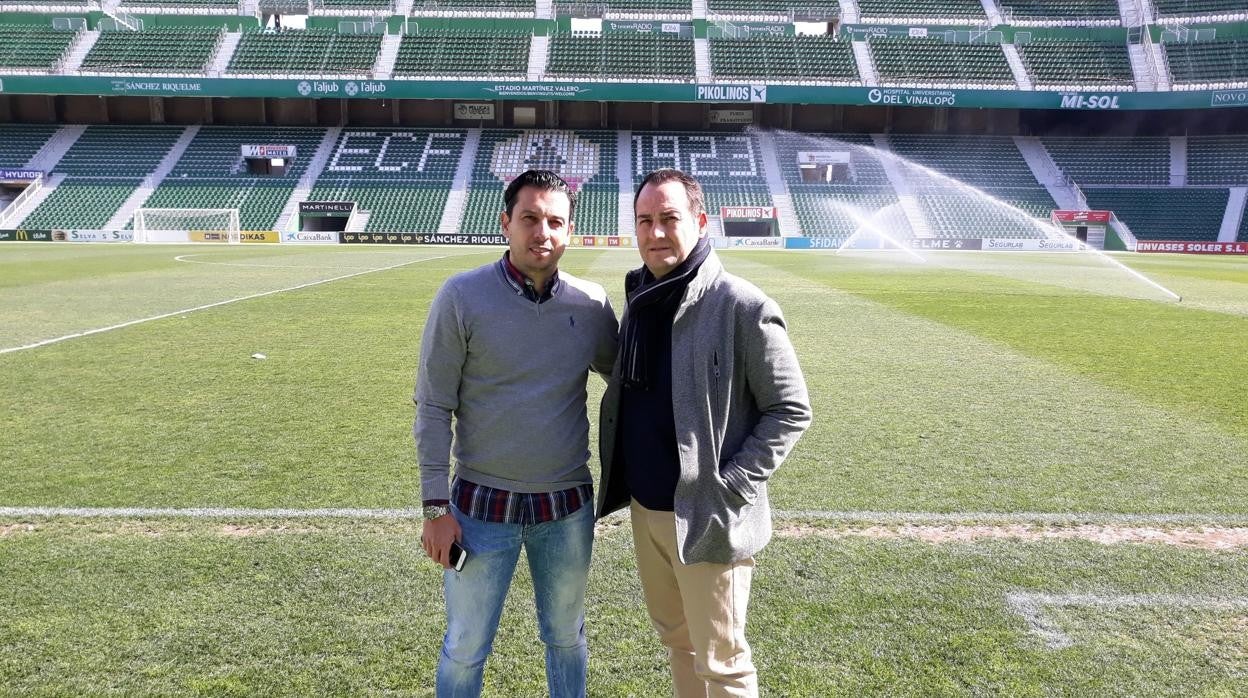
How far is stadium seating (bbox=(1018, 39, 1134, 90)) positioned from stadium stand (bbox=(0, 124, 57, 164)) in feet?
189

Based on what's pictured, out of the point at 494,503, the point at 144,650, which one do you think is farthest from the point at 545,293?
the point at 144,650

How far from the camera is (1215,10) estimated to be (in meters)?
47.2

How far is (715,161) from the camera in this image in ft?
151

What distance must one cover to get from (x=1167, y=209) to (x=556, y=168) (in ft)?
109

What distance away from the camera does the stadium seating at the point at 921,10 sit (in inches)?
2009

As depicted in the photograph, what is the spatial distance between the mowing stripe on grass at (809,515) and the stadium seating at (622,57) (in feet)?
143

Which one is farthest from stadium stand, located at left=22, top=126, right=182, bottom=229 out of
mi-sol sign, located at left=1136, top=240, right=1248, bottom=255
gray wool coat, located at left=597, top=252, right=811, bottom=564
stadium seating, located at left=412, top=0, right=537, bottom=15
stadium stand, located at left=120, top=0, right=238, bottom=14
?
mi-sol sign, located at left=1136, top=240, right=1248, bottom=255

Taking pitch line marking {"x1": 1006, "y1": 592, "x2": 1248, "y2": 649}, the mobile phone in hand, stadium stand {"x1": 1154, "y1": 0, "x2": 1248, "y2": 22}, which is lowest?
pitch line marking {"x1": 1006, "y1": 592, "x2": 1248, "y2": 649}

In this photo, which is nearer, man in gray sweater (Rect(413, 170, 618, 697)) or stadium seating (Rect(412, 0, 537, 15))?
man in gray sweater (Rect(413, 170, 618, 697))

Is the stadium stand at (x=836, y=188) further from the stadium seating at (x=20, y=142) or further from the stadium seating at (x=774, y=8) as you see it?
the stadium seating at (x=20, y=142)

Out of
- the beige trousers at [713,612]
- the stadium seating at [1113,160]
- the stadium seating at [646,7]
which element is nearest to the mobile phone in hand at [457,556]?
the beige trousers at [713,612]

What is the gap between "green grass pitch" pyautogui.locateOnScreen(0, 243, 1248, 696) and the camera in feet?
9.96

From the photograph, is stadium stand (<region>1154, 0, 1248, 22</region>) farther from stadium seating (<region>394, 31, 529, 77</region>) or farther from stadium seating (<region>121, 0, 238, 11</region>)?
stadium seating (<region>121, 0, 238, 11</region>)

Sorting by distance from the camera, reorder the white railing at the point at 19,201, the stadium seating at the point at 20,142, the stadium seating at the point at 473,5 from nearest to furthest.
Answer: the white railing at the point at 19,201 → the stadium seating at the point at 20,142 → the stadium seating at the point at 473,5
